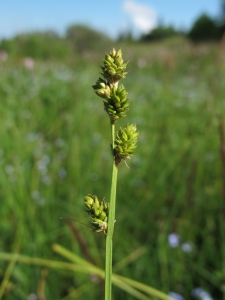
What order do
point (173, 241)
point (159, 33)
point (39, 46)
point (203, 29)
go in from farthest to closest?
point (159, 33) < point (203, 29) < point (39, 46) < point (173, 241)

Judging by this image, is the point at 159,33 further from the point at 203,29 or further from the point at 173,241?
the point at 173,241

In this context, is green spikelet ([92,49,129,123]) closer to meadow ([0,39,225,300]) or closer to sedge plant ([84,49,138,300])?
sedge plant ([84,49,138,300])

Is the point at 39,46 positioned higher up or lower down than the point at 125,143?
higher up

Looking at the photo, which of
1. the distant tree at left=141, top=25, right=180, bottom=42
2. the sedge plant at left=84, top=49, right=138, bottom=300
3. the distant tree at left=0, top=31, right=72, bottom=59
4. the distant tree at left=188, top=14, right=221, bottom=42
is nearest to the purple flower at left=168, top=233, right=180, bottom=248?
the sedge plant at left=84, top=49, right=138, bottom=300

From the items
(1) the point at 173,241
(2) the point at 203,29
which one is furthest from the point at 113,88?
(2) the point at 203,29

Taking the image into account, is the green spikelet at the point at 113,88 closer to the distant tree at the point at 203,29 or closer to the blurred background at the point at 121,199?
the blurred background at the point at 121,199

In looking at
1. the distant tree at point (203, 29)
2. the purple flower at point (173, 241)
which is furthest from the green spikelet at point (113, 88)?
the distant tree at point (203, 29)

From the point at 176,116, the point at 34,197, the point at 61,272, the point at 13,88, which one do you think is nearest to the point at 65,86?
the point at 13,88
